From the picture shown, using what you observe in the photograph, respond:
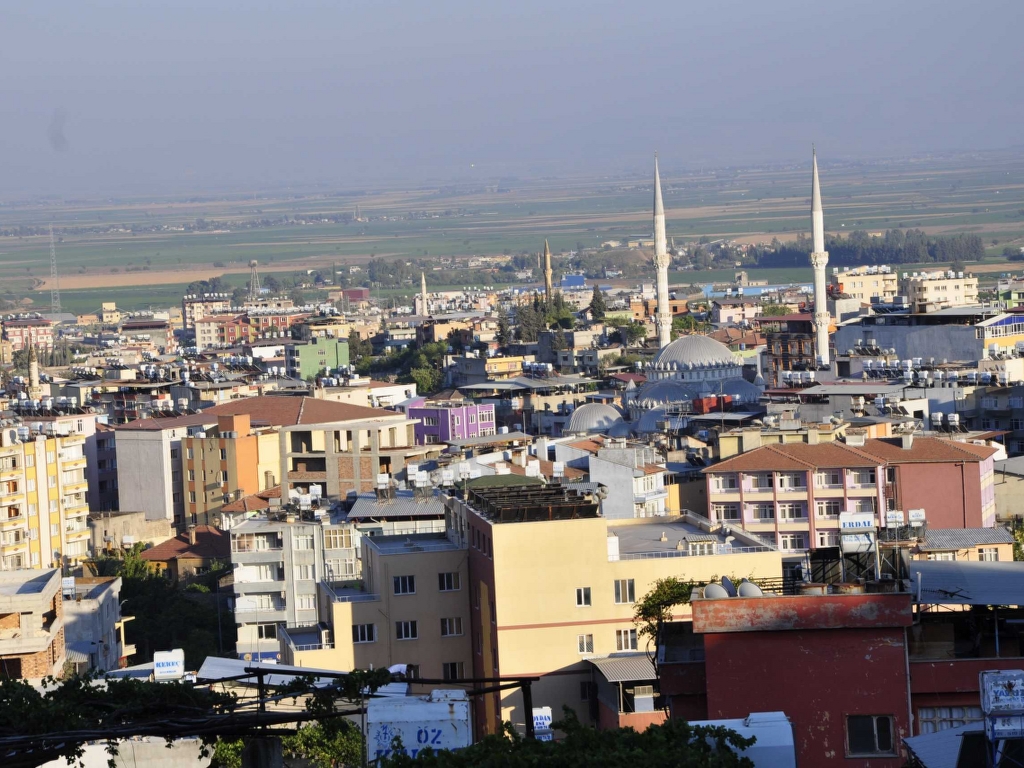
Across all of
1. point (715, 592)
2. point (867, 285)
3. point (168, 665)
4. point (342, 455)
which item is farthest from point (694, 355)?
point (867, 285)

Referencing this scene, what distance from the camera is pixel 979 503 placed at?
87.5 feet

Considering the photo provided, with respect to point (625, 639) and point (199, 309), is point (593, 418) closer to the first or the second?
point (625, 639)

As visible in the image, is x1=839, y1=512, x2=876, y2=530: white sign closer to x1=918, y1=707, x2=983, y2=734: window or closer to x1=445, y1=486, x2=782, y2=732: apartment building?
x1=445, y1=486, x2=782, y2=732: apartment building

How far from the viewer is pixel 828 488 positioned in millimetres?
26359

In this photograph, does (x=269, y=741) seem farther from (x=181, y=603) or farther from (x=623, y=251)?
(x=623, y=251)

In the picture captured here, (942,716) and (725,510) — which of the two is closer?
(942,716)

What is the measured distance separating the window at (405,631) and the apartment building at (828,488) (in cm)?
887

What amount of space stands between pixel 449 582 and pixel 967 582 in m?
8.02

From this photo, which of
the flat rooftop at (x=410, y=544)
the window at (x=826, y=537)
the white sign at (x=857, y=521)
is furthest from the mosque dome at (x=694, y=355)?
the flat rooftop at (x=410, y=544)

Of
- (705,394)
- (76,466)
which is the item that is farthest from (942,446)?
(705,394)

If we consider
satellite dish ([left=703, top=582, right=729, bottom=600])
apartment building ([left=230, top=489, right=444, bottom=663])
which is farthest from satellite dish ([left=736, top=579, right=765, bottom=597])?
apartment building ([left=230, top=489, right=444, bottom=663])

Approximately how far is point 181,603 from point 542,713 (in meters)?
14.4

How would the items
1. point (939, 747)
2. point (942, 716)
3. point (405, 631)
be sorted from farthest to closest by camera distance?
point (405, 631), point (942, 716), point (939, 747)

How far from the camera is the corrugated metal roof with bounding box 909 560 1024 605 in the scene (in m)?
10.3
